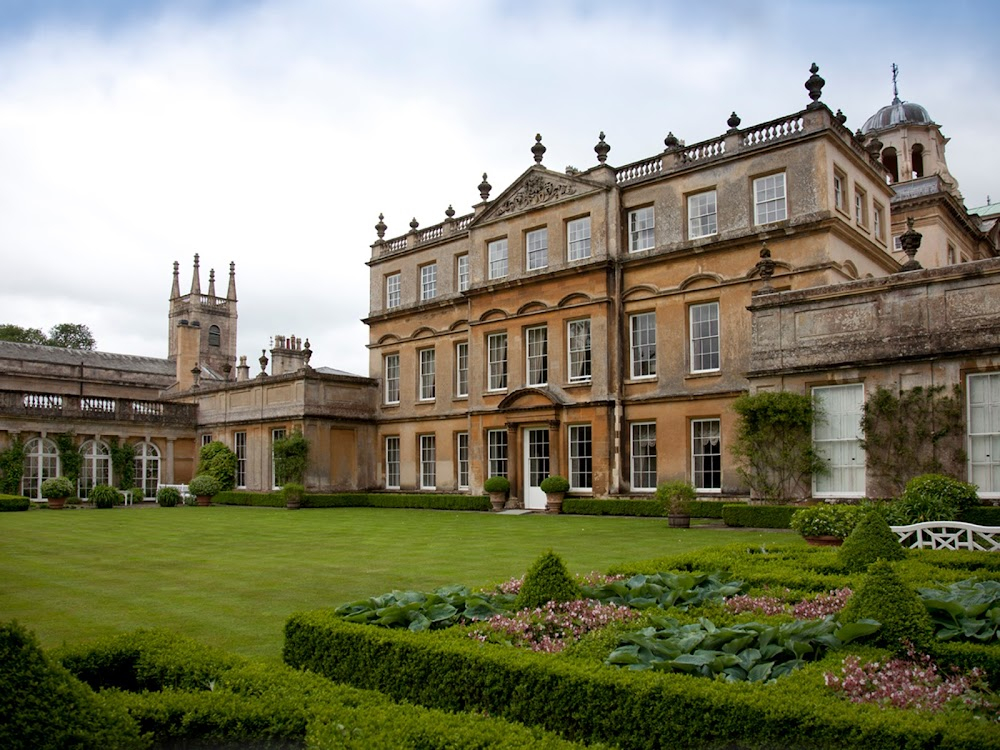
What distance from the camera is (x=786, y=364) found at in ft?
58.9

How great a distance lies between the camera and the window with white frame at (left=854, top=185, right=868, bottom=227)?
2359 centimetres

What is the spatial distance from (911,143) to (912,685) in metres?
37.4

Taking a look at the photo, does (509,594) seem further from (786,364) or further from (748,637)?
(786,364)

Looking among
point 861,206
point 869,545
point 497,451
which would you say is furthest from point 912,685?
point 497,451

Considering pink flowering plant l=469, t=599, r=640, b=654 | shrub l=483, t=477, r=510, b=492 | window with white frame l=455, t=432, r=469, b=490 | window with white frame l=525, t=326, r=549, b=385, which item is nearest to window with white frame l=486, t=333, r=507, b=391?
window with white frame l=525, t=326, r=549, b=385

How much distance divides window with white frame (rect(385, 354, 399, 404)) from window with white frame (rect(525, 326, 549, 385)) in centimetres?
784

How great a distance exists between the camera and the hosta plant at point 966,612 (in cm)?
527

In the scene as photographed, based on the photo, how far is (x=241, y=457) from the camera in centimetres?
3553

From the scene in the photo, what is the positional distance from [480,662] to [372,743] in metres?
1.24

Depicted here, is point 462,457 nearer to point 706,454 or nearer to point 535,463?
point 535,463

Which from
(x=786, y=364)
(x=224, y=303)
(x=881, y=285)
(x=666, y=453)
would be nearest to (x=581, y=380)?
(x=666, y=453)

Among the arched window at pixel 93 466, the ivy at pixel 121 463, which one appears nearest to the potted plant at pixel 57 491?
the arched window at pixel 93 466

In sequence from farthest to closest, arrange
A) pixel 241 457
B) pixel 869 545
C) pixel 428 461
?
pixel 241 457, pixel 428 461, pixel 869 545

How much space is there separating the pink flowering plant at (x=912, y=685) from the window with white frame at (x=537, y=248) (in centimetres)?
2355
